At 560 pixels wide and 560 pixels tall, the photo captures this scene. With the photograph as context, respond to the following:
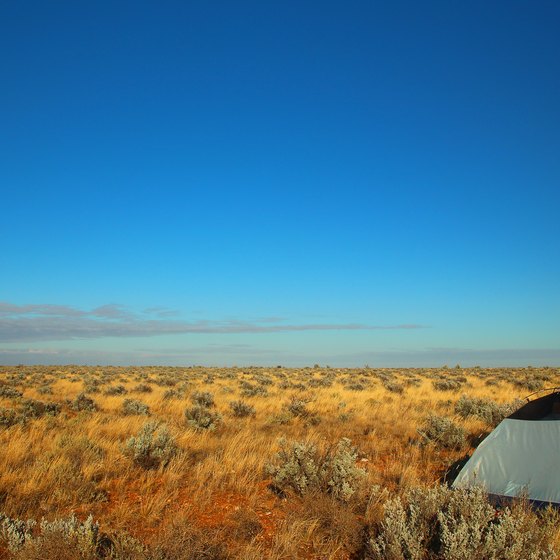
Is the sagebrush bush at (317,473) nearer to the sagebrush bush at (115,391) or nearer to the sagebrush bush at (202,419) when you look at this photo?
the sagebrush bush at (202,419)

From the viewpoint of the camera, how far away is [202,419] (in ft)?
35.4

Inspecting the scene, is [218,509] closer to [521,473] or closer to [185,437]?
[185,437]

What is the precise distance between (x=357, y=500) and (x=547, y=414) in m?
3.66

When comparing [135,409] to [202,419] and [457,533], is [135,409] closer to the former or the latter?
[202,419]

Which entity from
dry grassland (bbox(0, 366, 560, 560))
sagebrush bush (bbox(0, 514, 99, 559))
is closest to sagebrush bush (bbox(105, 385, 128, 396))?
dry grassland (bbox(0, 366, 560, 560))

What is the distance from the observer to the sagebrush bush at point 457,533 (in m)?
3.71

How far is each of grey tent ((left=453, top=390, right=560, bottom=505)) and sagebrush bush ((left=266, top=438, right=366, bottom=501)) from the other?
4.87 ft

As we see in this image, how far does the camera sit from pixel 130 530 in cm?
494

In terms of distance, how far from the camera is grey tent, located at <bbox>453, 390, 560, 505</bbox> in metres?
5.79

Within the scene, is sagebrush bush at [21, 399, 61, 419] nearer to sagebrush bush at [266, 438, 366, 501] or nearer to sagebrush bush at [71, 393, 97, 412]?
sagebrush bush at [71, 393, 97, 412]

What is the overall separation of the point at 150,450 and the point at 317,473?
10.6ft

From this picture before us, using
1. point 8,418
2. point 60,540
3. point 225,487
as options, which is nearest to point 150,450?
→ point 225,487

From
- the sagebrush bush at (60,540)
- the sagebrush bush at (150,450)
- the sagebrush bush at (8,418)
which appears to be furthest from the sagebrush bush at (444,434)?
the sagebrush bush at (8,418)

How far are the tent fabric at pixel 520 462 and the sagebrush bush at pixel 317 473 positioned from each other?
1.48m
